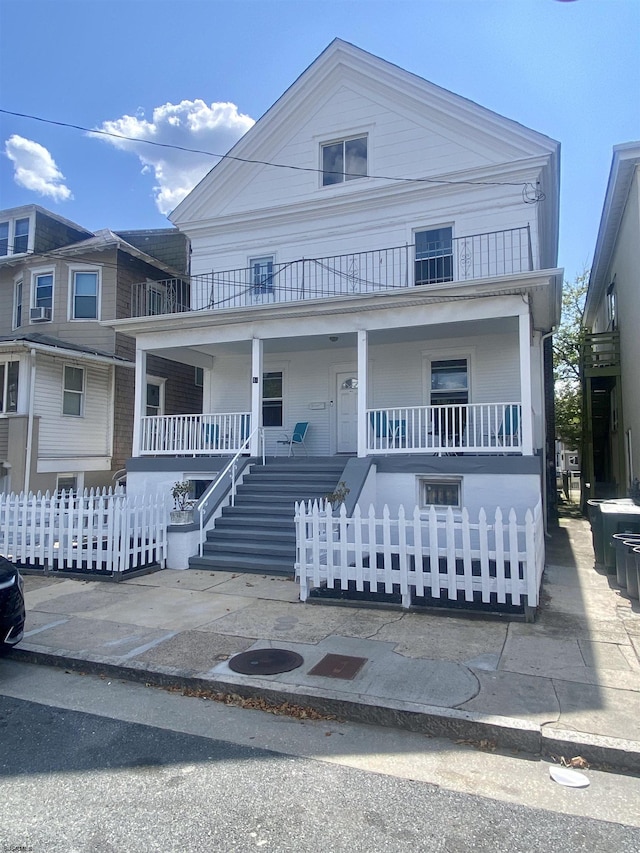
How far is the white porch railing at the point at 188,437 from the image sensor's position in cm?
1247

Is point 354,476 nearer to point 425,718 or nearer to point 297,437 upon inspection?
point 297,437

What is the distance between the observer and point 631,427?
568 inches

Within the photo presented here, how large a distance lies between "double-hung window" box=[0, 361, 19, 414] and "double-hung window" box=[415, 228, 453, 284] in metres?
11.1

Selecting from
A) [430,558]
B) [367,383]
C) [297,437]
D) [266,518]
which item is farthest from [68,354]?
[430,558]

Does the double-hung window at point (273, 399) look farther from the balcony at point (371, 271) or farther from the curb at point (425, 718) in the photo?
the curb at point (425, 718)

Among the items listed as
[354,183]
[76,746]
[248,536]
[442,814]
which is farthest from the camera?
[354,183]

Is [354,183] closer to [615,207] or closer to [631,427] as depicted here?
[615,207]

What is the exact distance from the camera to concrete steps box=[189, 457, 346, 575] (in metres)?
8.82

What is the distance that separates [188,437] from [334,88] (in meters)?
9.71

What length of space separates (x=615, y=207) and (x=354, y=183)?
21.7 feet

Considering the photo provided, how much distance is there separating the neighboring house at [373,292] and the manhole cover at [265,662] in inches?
A: 206

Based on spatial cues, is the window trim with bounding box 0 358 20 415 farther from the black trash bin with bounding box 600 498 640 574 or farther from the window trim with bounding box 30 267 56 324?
the black trash bin with bounding box 600 498 640 574

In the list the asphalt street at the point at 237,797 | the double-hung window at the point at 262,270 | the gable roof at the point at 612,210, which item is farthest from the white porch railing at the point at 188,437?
the gable roof at the point at 612,210

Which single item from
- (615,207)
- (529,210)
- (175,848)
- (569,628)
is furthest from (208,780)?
(615,207)
